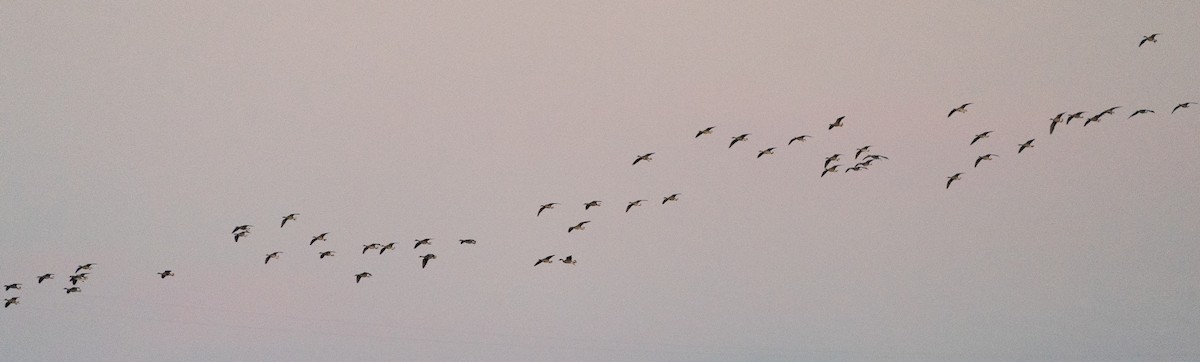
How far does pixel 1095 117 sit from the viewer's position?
629 ft

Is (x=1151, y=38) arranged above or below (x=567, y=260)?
above

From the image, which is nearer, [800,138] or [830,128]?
[830,128]

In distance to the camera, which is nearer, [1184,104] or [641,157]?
[1184,104]

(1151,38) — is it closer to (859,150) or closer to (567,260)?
(859,150)

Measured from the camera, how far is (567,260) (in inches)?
7525

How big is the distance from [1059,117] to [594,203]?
44767mm

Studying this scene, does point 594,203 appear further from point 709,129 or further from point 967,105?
point 967,105

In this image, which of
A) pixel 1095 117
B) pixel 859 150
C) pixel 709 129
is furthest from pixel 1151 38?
pixel 709 129

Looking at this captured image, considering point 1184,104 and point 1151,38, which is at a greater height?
point 1151,38

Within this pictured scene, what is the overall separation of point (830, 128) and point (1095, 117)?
86.1 feet

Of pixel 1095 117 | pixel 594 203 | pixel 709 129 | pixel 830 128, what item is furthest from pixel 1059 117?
pixel 594 203

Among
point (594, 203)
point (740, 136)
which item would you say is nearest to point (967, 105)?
point (740, 136)

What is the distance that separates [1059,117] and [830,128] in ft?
69.6

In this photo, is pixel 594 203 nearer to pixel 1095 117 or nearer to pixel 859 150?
pixel 859 150
